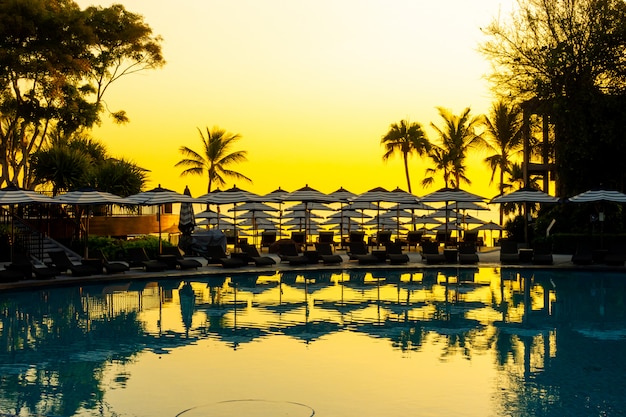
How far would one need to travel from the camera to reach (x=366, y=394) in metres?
10.3

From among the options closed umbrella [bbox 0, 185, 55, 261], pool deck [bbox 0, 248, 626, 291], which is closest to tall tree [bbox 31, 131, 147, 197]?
pool deck [bbox 0, 248, 626, 291]

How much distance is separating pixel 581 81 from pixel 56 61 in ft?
79.3

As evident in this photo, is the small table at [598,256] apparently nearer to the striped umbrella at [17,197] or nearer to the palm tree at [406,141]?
the striped umbrella at [17,197]

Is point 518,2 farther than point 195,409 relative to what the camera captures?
Yes

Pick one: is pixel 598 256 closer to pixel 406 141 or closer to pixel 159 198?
pixel 159 198

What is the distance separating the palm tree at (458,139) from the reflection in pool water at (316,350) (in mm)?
32071

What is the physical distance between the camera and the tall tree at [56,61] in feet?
115

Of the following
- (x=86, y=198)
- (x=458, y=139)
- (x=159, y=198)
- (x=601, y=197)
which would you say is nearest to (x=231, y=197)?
(x=159, y=198)

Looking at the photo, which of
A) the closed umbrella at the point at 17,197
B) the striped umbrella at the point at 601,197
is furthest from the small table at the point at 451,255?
the closed umbrella at the point at 17,197

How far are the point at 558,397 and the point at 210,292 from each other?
12.2 m

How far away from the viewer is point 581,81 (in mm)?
33906

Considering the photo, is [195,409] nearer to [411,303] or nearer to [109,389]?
[109,389]

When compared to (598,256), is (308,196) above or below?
above

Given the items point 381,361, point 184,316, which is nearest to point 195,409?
point 381,361
